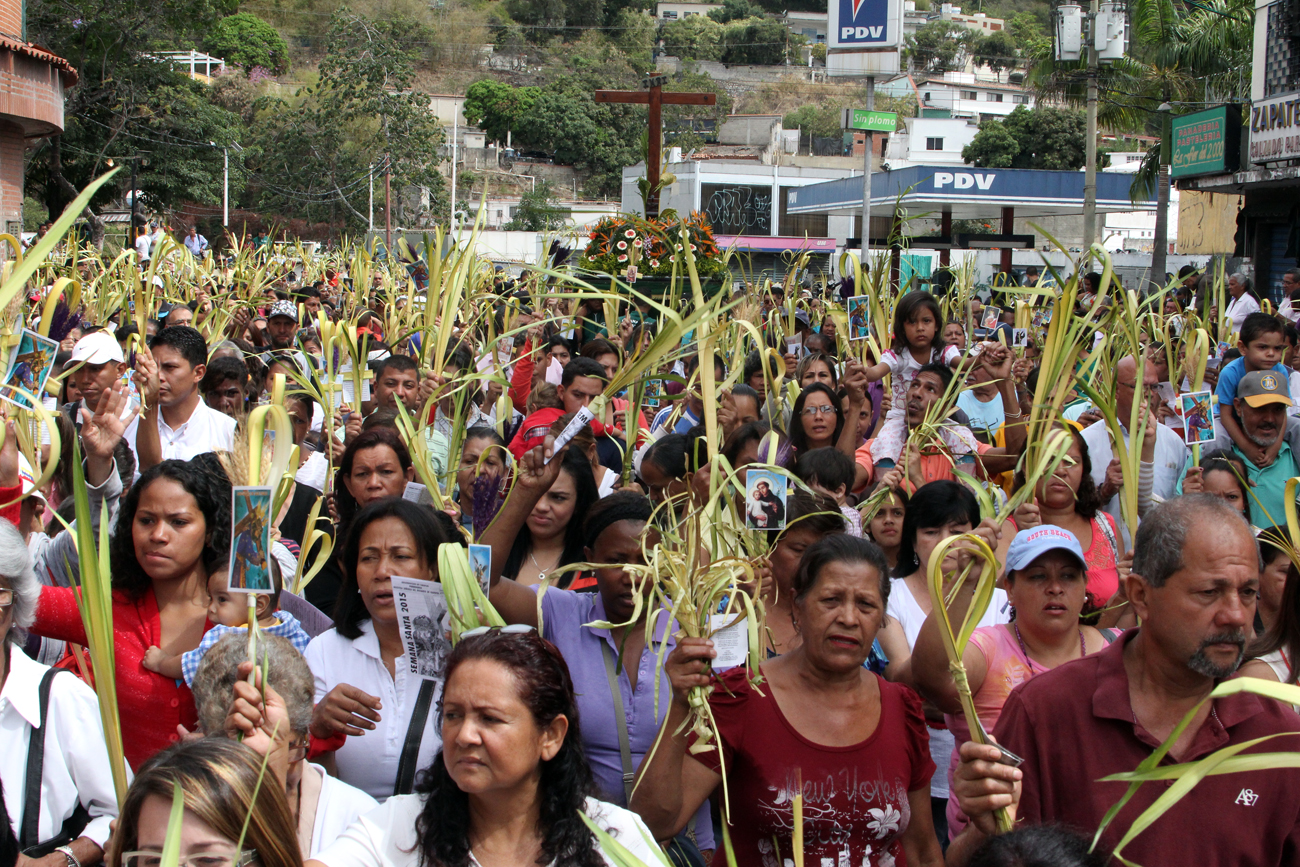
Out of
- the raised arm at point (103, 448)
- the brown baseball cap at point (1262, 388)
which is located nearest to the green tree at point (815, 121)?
the brown baseball cap at point (1262, 388)

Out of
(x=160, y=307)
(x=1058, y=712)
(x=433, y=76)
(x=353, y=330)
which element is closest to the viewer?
(x=1058, y=712)

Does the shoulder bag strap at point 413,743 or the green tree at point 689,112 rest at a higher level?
the green tree at point 689,112

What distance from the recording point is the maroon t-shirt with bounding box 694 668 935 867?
251 cm

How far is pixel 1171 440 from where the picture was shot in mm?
4820

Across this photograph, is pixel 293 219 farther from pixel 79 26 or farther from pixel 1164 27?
pixel 1164 27

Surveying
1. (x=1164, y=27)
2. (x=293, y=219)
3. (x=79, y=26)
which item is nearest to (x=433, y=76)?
(x=293, y=219)

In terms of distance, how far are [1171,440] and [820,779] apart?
2.99 m

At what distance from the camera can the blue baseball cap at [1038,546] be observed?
295 centimetres

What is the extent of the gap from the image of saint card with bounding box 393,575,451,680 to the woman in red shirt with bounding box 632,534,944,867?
52 centimetres

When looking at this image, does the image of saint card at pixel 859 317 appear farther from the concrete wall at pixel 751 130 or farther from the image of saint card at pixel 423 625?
the concrete wall at pixel 751 130

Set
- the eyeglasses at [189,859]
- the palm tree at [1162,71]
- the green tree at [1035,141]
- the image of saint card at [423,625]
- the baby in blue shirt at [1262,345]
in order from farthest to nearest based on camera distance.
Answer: the green tree at [1035,141]
the palm tree at [1162,71]
the baby in blue shirt at [1262,345]
the image of saint card at [423,625]
the eyeglasses at [189,859]

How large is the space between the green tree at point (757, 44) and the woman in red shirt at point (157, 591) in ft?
419

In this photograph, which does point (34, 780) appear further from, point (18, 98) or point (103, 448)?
point (18, 98)

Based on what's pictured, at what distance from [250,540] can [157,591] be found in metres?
0.80
